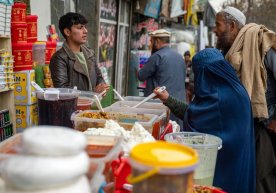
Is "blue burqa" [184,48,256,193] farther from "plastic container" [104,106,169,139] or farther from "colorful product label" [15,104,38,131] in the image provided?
"colorful product label" [15,104,38,131]

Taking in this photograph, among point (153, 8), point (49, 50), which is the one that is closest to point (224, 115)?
point (49, 50)

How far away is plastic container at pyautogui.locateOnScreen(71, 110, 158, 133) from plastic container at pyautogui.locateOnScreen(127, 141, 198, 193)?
1134 mm

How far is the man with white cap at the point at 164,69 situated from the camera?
5918mm

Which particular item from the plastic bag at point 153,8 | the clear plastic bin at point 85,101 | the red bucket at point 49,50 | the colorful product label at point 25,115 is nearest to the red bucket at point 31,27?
the red bucket at point 49,50

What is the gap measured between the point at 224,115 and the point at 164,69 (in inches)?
123

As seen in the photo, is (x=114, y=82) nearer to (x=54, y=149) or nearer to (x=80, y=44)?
(x=80, y=44)

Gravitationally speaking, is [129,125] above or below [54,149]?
below

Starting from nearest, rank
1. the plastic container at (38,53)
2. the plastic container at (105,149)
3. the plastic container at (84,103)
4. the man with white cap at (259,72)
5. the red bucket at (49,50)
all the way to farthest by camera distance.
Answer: the plastic container at (105,149), the plastic container at (84,103), the man with white cap at (259,72), the plastic container at (38,53), the red bucket at (49,50)

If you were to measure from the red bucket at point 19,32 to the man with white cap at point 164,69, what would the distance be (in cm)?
249

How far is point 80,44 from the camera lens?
4.27m

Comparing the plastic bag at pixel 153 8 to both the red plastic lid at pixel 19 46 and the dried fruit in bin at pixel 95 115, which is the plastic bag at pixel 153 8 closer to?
the red plastic lid at pixel 19 46

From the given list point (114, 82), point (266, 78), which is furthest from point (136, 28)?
point (266, 78)

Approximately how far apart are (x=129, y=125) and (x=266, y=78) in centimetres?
193

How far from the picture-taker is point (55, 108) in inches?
100
